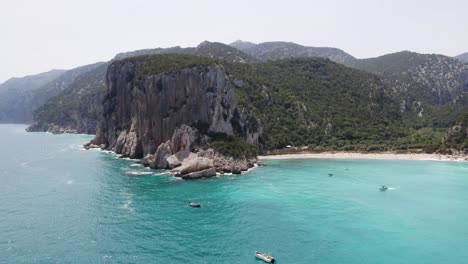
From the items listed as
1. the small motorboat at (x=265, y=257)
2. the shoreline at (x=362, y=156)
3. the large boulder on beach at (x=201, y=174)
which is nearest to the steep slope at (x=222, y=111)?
the shoreline at (x=362, y=156)

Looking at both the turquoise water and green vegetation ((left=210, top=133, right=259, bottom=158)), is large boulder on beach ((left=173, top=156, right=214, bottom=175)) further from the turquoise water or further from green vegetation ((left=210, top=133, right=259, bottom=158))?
green vegetation ((left=210, top=133, right=259, bottom=158))

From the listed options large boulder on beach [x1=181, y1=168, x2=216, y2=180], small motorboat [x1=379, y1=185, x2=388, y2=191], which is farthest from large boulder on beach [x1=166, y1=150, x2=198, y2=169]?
small motorboat [x1=379, y1=185, x2=388, y2=191]

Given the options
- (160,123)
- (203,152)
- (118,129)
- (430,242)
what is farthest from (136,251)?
(118,129)

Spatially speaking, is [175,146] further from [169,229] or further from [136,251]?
[136,251]

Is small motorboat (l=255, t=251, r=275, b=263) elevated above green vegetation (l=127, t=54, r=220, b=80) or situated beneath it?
situated beneath

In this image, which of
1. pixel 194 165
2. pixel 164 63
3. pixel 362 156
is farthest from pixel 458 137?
pixel 164 63

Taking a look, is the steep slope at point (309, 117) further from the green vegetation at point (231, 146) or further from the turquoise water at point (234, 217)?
the turquoise water at point (234, 217)

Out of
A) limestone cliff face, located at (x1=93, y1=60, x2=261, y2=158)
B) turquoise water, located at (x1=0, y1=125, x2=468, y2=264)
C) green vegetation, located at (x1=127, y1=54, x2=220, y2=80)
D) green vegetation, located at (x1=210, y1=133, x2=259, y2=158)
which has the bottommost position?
turquoise water, located at (x1=0, y1=125, x2=468, y2=264)
